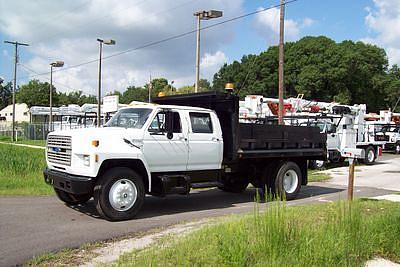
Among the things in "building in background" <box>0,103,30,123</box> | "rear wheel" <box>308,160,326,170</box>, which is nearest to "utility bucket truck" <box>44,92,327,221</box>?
"rear wheel" <box>308,160,326,170</box>

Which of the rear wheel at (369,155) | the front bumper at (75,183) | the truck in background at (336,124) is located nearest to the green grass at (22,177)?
the front bumper at (75,183)

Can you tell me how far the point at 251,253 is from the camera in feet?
18.1

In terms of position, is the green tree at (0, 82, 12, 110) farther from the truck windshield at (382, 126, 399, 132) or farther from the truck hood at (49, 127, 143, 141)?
the truck hood at (49, 127, 143, 141)

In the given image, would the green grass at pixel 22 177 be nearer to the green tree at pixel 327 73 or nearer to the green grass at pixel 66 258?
the green grass at pixel 66 258

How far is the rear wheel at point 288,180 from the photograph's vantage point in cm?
1189

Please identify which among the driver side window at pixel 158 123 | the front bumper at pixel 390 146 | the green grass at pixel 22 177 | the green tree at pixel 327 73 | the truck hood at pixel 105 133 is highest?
the green tree at pixel 327 73

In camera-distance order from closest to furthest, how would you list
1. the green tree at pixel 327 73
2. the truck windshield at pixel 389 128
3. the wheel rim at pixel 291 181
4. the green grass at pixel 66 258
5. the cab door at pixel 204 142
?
the green grass at pixel 66 258
the cab door at pixel 204 142
the wheel rim at pixel 291 181
the truck windshield at pixel 389 128
the green tree at pixel 327 73

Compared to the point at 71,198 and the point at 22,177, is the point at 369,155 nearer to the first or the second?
the point at 22,177

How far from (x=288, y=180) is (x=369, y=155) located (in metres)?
14.1

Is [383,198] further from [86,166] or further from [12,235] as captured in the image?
Answer: [12,235]

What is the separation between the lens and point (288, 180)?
40.6 feet

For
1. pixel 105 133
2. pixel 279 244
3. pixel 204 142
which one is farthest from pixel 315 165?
pixel 279 244

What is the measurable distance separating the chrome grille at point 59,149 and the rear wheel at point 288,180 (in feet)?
17.2

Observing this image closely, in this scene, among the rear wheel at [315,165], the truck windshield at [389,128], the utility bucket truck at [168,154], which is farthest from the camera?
the truck windshield at [389,128]
